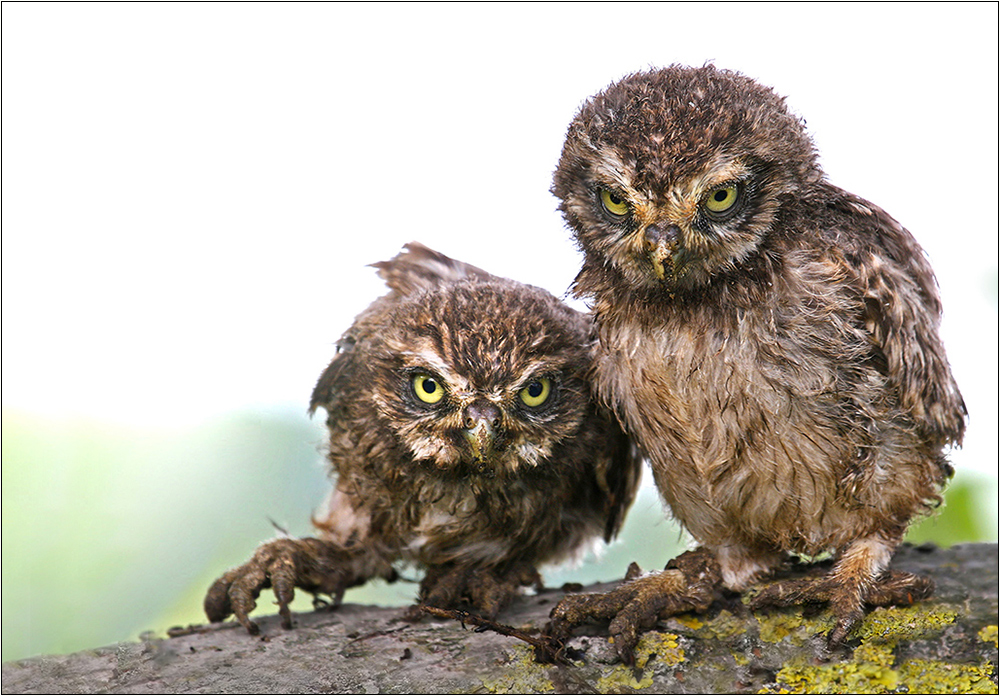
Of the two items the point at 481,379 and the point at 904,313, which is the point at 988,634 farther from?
the point at 481,379

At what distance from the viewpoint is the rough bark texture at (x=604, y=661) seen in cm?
186

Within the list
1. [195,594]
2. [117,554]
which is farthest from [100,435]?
[195,594]

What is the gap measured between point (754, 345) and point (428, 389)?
798 millimetres

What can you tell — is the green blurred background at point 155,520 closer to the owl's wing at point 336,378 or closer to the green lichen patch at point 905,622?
the owl's wing at point 336,378

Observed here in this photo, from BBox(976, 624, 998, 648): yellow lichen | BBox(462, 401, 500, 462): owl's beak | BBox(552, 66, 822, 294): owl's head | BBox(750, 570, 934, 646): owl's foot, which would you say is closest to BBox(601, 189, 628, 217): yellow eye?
BBox(552, 66, 822, 294): owl's head

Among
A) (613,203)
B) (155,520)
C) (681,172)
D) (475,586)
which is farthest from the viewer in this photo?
(155,520)

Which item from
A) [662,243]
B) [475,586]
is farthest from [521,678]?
[662,243]

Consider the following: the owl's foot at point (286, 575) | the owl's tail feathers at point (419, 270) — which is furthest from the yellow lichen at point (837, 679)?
the owl's tail feathers at point (419, 270)

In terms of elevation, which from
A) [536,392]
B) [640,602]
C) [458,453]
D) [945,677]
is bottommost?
[945,677]

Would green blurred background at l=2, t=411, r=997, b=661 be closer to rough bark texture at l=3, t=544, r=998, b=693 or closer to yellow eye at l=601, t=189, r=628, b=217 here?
rough bark texture at l=3, t=544, r=998, b=693

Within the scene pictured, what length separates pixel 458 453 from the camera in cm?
206

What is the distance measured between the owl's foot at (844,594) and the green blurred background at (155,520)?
12.4 inches

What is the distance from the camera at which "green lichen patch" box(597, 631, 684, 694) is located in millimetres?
1864

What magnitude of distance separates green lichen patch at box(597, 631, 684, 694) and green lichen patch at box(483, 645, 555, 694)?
0.13 m
